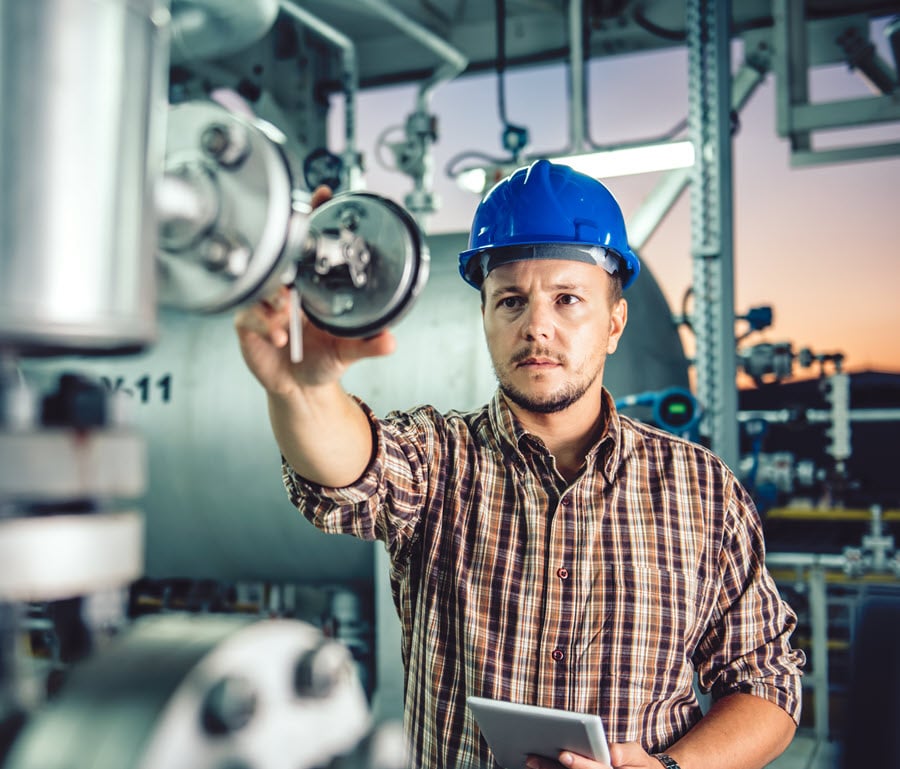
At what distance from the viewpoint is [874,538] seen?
317 centimetres

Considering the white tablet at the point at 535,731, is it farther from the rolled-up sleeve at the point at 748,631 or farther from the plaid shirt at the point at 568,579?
the rolled-up sleeve at the point at 748,631

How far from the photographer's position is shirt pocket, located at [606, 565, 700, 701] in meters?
1.22

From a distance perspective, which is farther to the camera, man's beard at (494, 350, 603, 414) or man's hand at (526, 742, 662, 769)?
man's beard at (494, 350, 603, 414)

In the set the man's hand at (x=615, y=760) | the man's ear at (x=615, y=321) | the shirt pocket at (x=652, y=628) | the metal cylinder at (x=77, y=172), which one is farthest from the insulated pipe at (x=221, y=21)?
the metal cylinder at (x=77, y=172)

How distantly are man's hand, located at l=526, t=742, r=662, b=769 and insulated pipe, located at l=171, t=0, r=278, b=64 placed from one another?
1.72 metres

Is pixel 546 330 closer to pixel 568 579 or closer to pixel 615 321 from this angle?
pixel 615 321

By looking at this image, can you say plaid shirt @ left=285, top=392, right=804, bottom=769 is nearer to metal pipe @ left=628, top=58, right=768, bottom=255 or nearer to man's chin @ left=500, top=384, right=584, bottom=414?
man's chin @ left=500, top=384, right=584, bottom=414

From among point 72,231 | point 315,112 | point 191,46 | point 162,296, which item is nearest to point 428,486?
point 162,296

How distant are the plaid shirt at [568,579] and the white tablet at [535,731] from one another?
123 millimetres

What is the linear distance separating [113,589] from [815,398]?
5.19 meters

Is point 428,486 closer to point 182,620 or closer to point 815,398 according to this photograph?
point 182,620

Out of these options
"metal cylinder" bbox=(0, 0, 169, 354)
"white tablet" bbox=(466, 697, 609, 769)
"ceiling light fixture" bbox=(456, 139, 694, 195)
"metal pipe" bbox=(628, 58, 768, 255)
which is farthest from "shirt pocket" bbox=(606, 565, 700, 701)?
"metal pipe" bbox=(628, 58, 768, 255)

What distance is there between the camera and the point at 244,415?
7.70ft

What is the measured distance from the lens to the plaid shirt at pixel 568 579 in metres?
1.22
